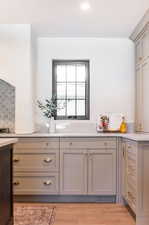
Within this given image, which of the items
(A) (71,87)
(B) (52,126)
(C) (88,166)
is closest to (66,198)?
(C) (88,166)

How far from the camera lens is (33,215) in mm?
3320

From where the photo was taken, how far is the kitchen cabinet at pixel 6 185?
7.31 feet

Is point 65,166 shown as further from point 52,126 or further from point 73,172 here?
point 52,126

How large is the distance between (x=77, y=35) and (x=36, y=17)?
91 cm

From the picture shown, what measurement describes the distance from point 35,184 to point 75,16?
2.32 meters

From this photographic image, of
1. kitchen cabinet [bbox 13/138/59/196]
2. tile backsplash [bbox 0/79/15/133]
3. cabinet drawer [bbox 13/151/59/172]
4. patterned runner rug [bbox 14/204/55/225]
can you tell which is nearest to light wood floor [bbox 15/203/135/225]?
patterned runner rug [bbox 14/204/55/225]

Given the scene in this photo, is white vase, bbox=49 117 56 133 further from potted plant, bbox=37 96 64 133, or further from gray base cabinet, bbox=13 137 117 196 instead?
gray base cabinet, bbox=13 137 117 196

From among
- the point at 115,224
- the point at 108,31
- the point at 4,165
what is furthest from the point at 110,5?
the point at 115,224

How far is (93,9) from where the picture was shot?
349 centimetres

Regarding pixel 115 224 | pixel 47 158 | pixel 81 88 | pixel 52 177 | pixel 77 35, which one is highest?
pixel 77 35

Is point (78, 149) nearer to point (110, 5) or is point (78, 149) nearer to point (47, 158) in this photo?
point (47, 158)

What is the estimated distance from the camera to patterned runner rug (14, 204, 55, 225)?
10.2ft

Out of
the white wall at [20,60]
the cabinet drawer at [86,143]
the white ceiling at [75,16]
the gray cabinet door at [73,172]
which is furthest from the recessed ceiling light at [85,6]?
the gray cabinet door at [73,172]

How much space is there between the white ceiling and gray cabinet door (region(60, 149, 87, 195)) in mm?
1794
